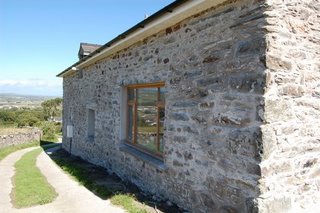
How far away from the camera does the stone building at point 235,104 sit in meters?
3.61

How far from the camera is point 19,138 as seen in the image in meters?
24.3

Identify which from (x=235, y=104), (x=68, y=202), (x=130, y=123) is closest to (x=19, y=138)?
(x=130, y=123)

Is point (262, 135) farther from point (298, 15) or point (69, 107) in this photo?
point (69, 107)

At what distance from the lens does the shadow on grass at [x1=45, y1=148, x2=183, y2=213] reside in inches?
208

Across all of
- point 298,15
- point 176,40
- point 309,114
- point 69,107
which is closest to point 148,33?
point 176,40

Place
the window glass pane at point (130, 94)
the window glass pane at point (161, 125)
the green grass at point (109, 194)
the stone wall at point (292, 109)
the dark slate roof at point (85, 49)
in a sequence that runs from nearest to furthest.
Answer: the stone wall at point (292, 109)
the green grass at point (109, 194)
the window glass pane at point (161, 125)
the window glass pane at point (130, 94)
the dark slate roof at point (85, 49)

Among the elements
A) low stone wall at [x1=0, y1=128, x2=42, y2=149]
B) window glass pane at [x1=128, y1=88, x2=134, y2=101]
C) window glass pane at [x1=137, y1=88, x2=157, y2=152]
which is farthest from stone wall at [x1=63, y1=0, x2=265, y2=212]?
low stone wall at [x1=0, y1=128, x2=42, y2=149]

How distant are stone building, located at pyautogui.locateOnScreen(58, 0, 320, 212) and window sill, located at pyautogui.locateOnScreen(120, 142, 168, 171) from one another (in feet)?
0.10

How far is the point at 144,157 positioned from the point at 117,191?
92cm

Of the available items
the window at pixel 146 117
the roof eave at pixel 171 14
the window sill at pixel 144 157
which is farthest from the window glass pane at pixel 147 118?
the roof eave at pixel 171 14

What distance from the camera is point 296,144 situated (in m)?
3.87

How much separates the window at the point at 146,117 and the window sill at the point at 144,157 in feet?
0.37

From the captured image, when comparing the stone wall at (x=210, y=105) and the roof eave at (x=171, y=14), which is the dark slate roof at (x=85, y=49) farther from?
the stone wall at (x=210, y=105)

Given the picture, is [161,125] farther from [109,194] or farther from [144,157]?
[109,194]
